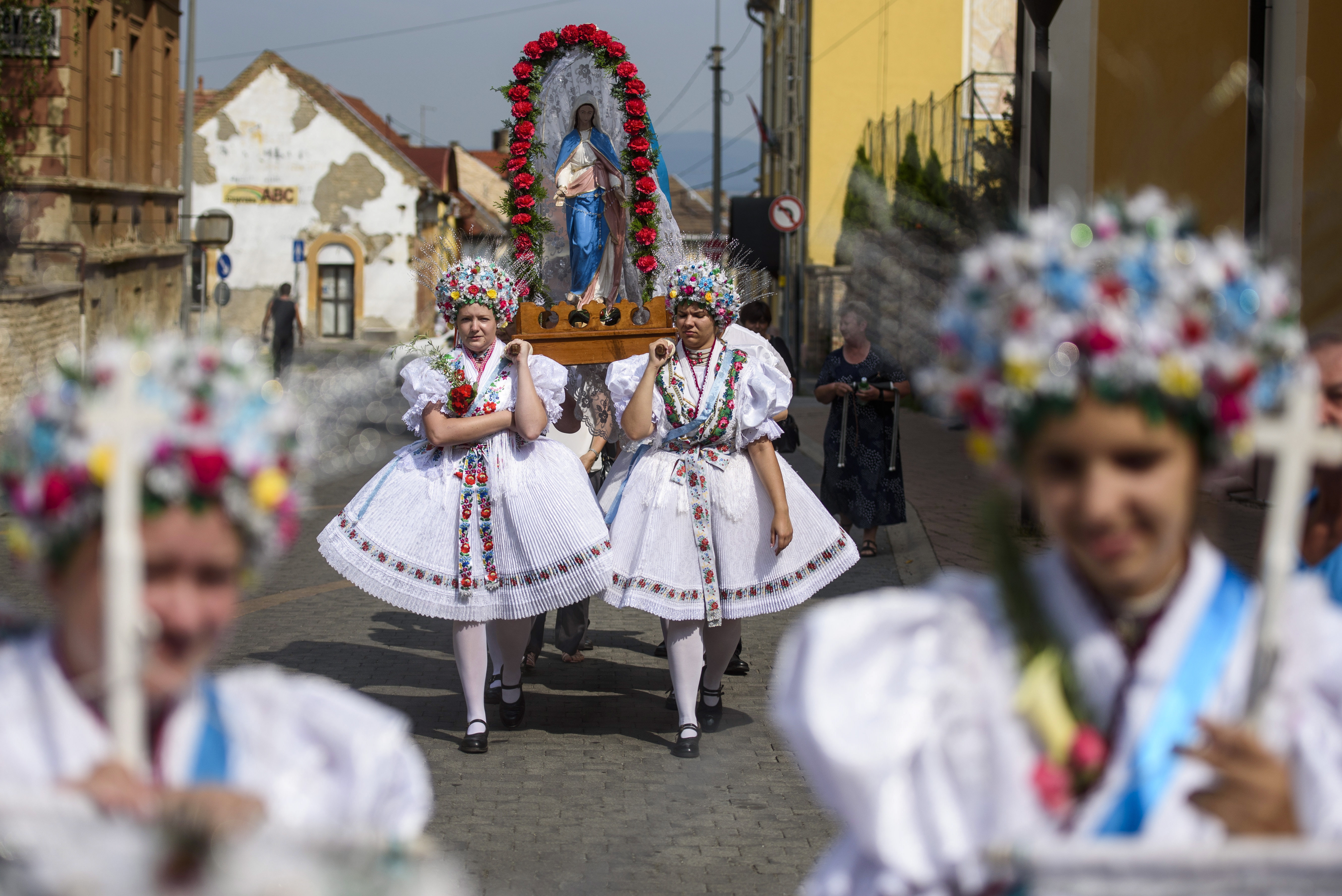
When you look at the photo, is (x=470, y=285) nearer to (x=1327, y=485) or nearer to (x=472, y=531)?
(x=472, y=531)

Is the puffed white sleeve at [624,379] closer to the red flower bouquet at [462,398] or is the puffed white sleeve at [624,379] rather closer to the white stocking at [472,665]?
the red flower bouquet at [462,398]

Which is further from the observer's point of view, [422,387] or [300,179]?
[300,179]

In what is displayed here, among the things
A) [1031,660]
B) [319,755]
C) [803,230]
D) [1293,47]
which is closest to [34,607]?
[319,755]

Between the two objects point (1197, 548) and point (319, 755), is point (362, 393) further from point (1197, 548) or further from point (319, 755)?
point (1197, 548)

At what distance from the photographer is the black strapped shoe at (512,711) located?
678 centimetres

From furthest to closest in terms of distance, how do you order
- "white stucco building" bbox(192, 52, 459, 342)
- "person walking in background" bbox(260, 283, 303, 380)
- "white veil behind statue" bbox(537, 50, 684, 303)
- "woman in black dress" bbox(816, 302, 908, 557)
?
"white stucco building" bbox(192, 52, 459, 342) < "woman in black dress" bbox(816, 302, 908, 557) < "white veil behind statue" bbox(537, 50, 684, 303) < "person walking in background" bbox(260, 283, 303, 380)

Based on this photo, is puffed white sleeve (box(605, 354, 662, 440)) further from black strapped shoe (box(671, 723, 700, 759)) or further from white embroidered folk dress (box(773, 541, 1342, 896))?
white embroidered folk dress (box(773, 541, 1342, 896))

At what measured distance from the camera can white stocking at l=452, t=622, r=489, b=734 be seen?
634cm

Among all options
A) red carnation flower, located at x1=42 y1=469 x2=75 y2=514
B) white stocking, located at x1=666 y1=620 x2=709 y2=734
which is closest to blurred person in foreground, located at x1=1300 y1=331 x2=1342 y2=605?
red carnation flower, located at x1=42 y1=469 x2=75 y2=514

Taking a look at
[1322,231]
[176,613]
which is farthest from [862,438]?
[176,613]

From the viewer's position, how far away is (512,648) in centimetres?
675

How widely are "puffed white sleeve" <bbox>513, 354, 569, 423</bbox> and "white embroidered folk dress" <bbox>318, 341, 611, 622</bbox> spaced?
0.15m

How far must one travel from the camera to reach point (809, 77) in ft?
121

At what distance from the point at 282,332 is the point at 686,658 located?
3.36 m
